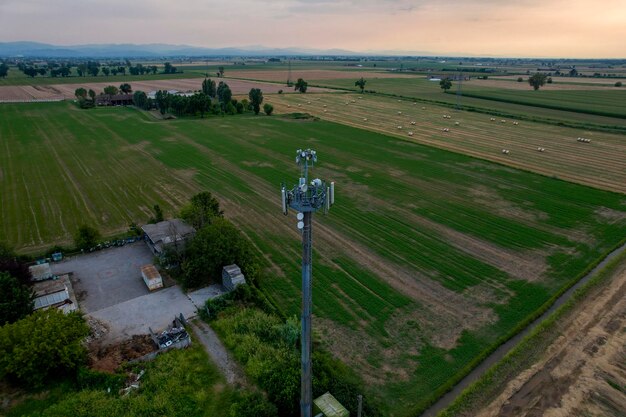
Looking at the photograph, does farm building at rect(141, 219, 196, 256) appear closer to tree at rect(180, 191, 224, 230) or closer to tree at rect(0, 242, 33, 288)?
tree at rect(180, 191, 224, 230)

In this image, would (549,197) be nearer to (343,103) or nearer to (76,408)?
(76,408)

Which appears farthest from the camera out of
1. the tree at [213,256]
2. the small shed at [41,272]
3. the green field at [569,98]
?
the green field at [569,98]

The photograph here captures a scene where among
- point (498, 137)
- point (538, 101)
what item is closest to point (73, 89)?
point (498, 137)

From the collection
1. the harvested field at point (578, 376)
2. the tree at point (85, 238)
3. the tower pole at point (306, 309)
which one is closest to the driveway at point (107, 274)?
the tree at point (85, 238)

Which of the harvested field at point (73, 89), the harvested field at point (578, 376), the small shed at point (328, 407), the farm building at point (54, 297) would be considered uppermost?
the harvested field at point (73, 89)

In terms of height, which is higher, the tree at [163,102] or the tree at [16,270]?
the tree at [163,102]

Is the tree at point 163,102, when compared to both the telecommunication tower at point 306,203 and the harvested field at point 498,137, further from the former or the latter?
the telecommunication tower at point 306,203

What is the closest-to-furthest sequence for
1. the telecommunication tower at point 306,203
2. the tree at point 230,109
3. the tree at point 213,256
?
the telecommunication tower at point 306,203
the tree at point 213,256
the tree at point 230,109
